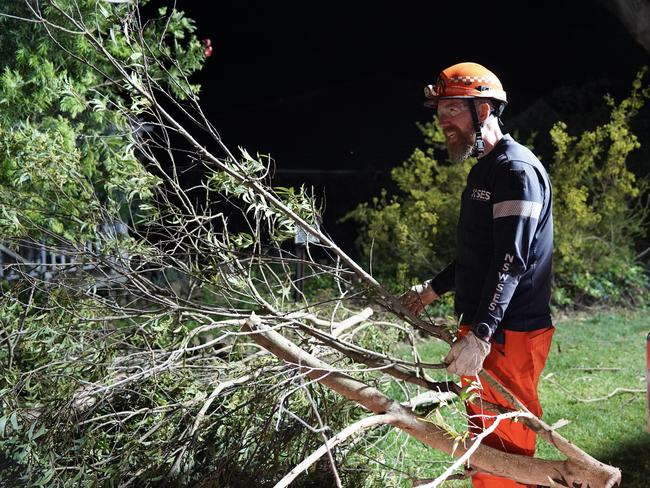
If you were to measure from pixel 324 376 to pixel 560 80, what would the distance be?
1238 centimetres

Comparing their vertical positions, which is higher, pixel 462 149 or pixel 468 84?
pixel 468 84

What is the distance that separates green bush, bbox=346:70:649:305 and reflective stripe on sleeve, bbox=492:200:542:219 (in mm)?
5318

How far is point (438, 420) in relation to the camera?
9.76ft

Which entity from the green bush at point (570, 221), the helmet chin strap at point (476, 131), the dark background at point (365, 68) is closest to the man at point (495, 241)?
the helmet chin strap at point (476, 131)

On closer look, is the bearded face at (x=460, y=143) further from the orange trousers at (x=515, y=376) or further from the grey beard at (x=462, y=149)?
the orange trousers at (x=515, y=376)

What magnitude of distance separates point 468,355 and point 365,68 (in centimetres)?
1361

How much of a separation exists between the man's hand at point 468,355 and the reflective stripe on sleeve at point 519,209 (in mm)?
508

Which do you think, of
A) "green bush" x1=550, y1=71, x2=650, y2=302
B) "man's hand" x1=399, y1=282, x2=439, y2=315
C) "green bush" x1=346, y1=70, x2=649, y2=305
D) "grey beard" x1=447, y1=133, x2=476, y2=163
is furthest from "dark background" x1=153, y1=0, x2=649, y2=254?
"grey beard" x1=447, y1=133, x2=476, y2=163

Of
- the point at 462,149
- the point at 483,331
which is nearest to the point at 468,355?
the point at 483,331

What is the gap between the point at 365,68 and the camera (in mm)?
16000

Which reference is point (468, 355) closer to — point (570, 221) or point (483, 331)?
point (483, 331)

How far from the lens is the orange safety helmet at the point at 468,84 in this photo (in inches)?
130

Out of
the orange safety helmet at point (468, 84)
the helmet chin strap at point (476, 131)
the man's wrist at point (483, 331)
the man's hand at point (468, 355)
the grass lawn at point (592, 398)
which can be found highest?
the orange safety helmet at point (468, 84)

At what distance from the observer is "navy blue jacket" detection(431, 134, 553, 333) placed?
3057 millimetres
